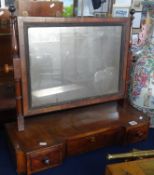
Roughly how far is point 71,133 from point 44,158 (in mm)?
201

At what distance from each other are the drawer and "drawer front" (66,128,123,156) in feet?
0.25

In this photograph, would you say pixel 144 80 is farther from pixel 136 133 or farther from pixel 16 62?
pixel 16 62

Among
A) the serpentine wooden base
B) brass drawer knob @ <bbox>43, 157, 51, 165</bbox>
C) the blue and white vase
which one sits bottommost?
brass drawer knob @ <bbox>43, 157, 51, 165</bbox>

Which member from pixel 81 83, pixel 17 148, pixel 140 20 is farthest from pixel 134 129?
pixel 140 20

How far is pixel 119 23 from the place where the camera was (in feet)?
4.49

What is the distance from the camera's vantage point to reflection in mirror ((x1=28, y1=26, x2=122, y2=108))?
3.96 ft

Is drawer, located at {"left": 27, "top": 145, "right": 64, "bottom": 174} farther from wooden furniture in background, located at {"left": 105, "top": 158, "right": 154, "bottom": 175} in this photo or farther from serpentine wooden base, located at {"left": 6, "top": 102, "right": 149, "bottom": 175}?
wooden furniture in background, located at {"left": 105, "top": 158, "right": 154, "bottom": 175}

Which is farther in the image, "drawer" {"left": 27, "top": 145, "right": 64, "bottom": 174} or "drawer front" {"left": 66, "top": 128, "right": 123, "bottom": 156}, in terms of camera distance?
"drawer front" {"left": 66, "top": 128, "right": 123, "bottom": 156}

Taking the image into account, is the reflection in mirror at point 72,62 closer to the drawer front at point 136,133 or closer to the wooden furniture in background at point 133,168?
the drawer front at point 136,133

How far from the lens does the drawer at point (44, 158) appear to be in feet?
3.76

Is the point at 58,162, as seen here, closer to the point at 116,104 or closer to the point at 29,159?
the point at 29,159

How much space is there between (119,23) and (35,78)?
59 cm

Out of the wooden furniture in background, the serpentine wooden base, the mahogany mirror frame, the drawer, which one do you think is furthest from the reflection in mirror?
the wooden furniture in background

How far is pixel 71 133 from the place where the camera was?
4.22ft
